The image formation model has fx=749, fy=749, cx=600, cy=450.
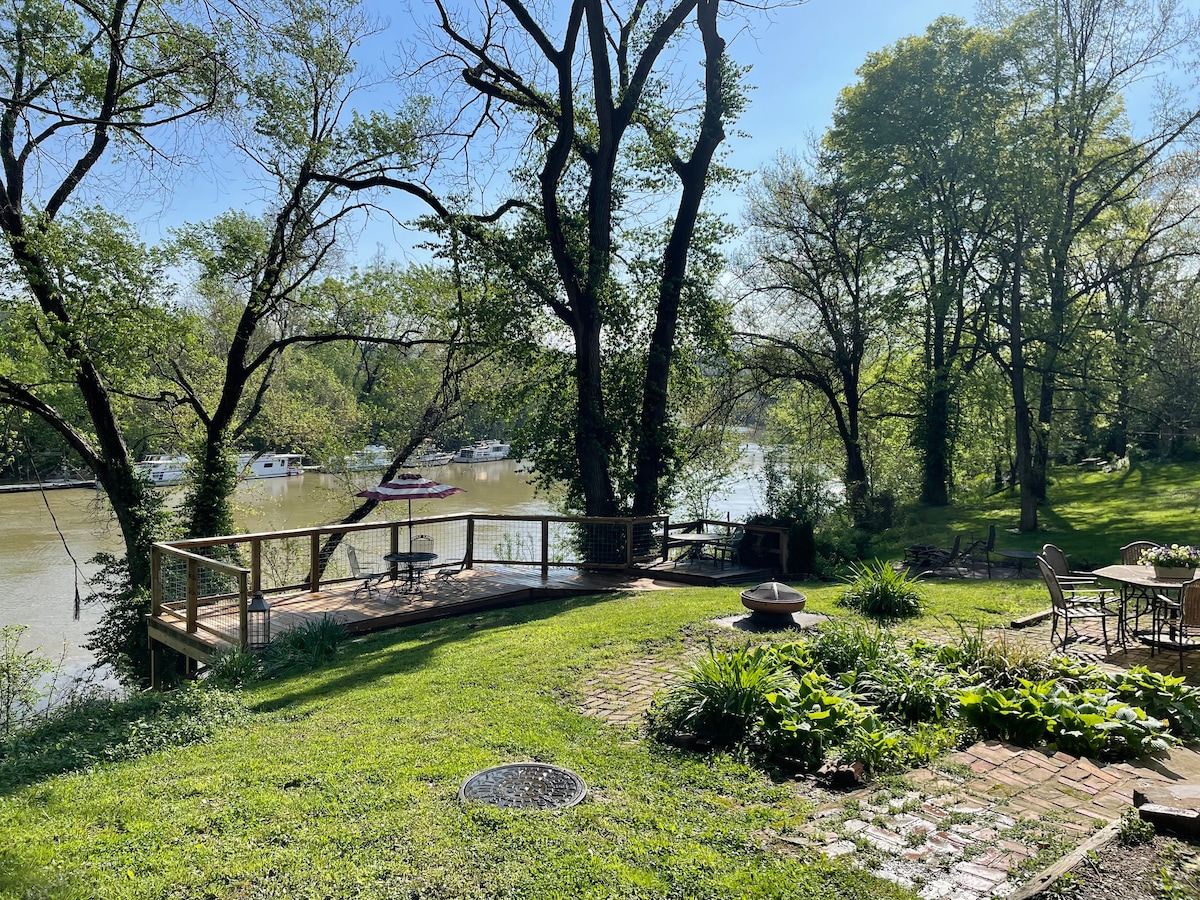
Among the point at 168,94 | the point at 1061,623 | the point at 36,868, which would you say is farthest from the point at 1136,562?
the point at 168,94

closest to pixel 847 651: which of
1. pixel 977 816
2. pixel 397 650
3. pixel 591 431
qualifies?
pixel 977 816

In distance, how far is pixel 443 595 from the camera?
11.8 meters

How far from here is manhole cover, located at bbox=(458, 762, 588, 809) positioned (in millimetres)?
4102

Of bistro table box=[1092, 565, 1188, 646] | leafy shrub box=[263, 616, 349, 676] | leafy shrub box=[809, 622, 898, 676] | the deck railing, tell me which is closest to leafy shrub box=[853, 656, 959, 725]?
leafy shrub box=[809, 622, 898, 676]

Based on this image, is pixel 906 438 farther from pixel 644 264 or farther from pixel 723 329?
pixel 644 264

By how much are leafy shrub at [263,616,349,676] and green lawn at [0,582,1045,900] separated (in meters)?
1.66

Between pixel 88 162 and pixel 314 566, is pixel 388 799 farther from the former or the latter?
pixel 88 162

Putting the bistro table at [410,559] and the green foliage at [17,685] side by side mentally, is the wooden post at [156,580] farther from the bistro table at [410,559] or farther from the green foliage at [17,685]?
the bistro table at [410,559]

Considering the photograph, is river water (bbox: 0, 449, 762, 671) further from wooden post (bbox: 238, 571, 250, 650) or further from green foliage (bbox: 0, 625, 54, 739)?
wooden post (bbox: 238, 571, 250, 650)

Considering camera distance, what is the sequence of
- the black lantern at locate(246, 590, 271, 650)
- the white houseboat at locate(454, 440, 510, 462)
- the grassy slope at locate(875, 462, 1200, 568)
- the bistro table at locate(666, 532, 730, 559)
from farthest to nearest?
1. the white houseboat at locate(454, 440, 510, 462)
2. the grassy slope at locate(875, 462, 1200, 568)
3. the bistro table at locate(666, 532, 730, 559)
4. the black lantern at locate(246, 590, 271, 650)

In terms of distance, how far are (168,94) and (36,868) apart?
14998 millimetres

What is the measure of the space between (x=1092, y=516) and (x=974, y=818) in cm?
2018

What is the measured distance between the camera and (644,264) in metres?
17.1

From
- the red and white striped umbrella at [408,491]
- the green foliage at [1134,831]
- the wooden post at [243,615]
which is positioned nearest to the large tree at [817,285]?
the red and white striped umbrella at [408,491]
